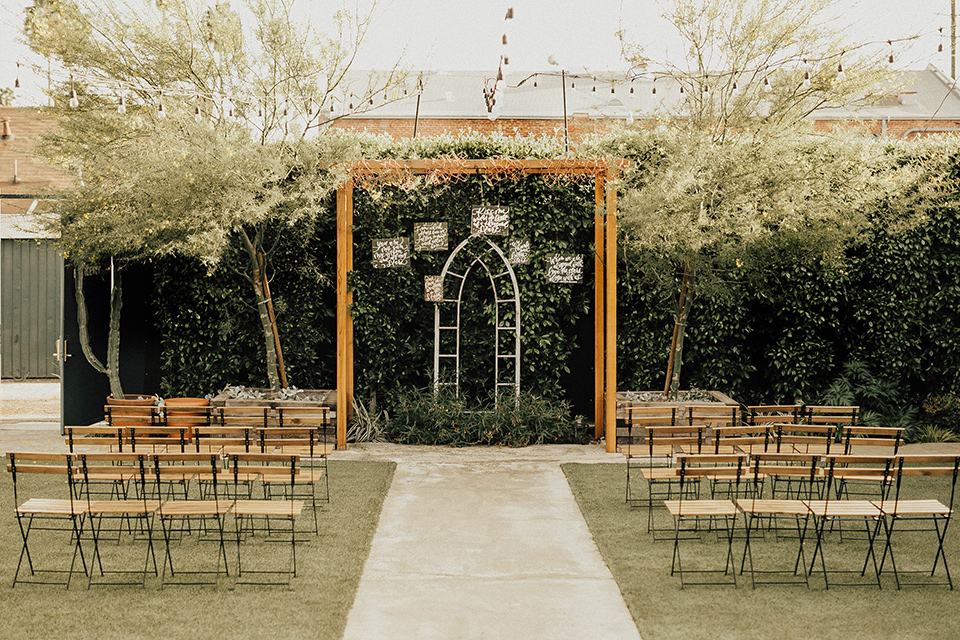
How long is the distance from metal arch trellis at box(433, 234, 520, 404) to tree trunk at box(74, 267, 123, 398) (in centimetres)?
341

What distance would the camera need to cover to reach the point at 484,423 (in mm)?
8883

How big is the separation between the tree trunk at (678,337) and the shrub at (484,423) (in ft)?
3.37

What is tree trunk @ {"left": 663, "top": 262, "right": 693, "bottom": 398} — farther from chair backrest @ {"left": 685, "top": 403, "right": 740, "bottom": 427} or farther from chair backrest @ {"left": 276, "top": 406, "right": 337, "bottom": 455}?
chair backrest @ {"left": 276, "top": 406, "right": 337, "bottom": 455}

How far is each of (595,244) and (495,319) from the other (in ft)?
4.39

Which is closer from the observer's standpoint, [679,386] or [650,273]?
[650,273]

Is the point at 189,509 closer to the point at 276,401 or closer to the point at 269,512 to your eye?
the point at 269,512

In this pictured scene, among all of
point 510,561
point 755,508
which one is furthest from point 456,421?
point 755,508

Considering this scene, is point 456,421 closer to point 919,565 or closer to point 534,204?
point 534,204

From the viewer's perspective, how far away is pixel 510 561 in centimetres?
520

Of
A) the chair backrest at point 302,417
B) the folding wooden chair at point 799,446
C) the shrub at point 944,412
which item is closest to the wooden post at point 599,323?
the folding wooden chair at point 799,446

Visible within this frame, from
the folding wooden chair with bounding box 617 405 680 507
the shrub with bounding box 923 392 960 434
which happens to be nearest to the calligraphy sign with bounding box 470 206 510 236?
the folding wooden chair with bounding box 617 405 680 507

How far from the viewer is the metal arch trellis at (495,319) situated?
9.20m

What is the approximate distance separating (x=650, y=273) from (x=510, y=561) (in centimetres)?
455

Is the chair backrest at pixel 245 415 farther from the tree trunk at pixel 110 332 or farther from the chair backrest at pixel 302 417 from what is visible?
the tree trunk at pixel 110 332
